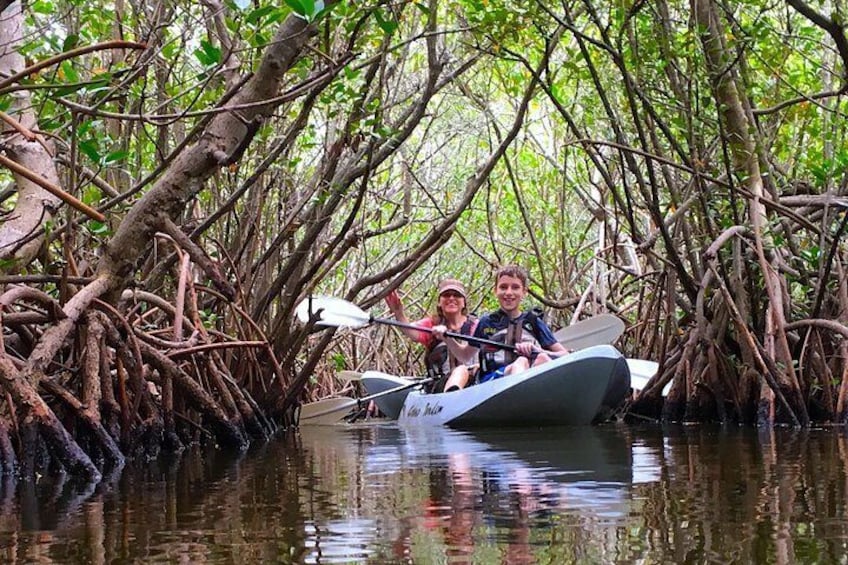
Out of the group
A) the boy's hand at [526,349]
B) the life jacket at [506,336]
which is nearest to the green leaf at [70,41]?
the boy's hand at [526,349]

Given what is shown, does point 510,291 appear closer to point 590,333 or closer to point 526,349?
point 526,349

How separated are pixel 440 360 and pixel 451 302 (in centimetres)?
45

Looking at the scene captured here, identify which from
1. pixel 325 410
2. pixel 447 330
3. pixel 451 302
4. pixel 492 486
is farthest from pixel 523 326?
pixel 492 486

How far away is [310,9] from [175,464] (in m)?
2.19

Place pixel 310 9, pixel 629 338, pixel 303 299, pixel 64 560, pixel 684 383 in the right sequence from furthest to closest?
pixel 629 338 < pixel 303 299 < pixel 684 383 < pixel 310 9 < pixel 64 560

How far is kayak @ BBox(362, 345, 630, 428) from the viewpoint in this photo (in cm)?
666

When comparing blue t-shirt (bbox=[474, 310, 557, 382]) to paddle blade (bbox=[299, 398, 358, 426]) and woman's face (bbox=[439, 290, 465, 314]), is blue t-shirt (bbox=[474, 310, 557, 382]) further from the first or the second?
paddle blade (bbox=[299, 398, 358, 426])

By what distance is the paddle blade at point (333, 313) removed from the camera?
301 inches

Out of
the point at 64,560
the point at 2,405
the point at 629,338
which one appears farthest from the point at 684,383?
the point at 64,560

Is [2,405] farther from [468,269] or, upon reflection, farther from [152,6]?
[468,269]

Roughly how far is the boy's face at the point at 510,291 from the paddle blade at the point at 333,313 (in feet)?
2.97

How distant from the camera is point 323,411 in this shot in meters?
8.78

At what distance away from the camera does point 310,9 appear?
3617mm

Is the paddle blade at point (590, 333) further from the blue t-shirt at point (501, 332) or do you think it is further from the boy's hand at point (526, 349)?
the boy's hand at point (526, 349)
